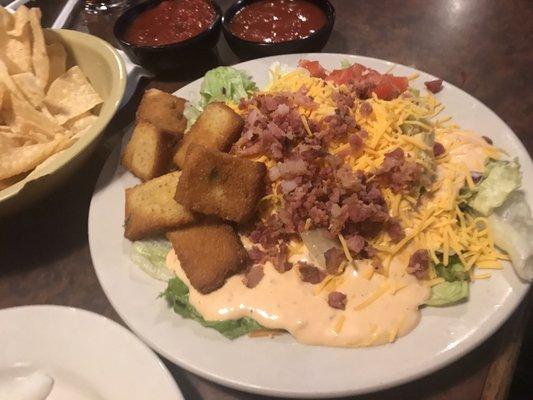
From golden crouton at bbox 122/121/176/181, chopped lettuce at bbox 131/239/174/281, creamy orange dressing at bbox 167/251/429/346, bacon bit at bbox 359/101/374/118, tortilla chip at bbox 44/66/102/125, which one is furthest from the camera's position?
tortilla chip at bbox 44/66/102/125

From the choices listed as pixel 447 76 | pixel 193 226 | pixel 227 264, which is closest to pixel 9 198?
pixel 193 226

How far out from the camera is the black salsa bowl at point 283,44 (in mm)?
2414

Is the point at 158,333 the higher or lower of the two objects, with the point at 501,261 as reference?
lower

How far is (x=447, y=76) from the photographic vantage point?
2.52 m

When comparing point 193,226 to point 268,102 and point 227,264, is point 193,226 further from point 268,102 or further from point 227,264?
point 268,102

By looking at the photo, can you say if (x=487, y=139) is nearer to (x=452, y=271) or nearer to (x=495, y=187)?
(x=495, y=187)

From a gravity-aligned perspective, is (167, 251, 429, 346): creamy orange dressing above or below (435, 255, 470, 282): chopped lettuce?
below

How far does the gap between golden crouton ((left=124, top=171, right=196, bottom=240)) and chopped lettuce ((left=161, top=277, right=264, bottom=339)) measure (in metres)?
0.20

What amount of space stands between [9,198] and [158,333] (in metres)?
0.66

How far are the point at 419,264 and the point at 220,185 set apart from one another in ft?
2.15

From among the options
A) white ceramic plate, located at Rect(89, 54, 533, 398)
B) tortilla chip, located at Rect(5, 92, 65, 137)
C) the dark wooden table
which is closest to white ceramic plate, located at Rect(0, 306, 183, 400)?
white ceramic plate, located at Rect(89, 54, 533, 398)

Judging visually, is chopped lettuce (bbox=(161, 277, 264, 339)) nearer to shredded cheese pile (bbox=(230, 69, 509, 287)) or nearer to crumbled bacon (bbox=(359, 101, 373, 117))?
shredded cheese pile (bbox=(230, 69, 509, 287))

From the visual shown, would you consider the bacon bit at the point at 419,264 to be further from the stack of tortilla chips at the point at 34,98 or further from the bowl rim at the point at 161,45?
the bowl rim at the point at 161,45

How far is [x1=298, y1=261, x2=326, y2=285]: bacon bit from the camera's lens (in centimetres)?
159
